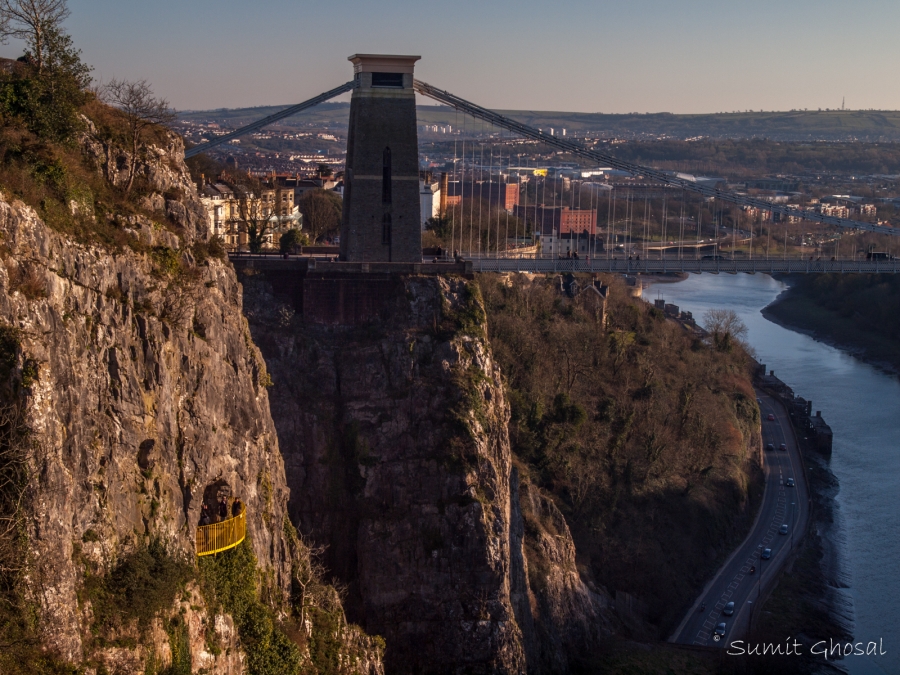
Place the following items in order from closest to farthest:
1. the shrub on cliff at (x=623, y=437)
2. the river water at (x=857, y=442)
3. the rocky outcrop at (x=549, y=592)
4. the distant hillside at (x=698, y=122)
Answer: the rocky outcrop at (x=549, y=592) < the shrub on cliff at (x=623, y=437) < the river water at (x=857, y=442) < the distant hillside at (x=698, y=122)

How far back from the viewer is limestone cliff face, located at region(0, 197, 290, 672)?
331 inches

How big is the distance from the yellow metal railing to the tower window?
1079 centimetres

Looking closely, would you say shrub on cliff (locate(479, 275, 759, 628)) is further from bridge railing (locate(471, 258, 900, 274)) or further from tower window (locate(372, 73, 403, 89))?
tower window (locate(372, 73, 403, 89))

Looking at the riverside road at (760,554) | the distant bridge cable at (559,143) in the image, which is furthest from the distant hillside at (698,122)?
the riverside road at (760,554)

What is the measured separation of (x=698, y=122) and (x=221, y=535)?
170m

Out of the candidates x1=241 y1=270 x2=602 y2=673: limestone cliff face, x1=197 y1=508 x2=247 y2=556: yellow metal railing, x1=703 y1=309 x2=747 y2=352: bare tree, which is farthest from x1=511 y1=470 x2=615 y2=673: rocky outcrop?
x1=703 y1=309 x2=747 y2=352: bare tree

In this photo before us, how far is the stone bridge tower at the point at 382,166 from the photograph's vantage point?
65.5 ft

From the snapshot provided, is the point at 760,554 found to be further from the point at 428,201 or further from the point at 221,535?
the point at 428,201

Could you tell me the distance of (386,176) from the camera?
20.3 m

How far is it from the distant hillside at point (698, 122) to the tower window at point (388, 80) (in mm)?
121588

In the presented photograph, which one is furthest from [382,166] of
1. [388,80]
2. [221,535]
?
[221,535]

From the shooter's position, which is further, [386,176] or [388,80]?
[386,176]

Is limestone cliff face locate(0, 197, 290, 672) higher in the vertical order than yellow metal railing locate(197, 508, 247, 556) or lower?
higher

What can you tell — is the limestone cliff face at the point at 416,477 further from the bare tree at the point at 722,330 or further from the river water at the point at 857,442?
the bare tree at the point at 722,330
